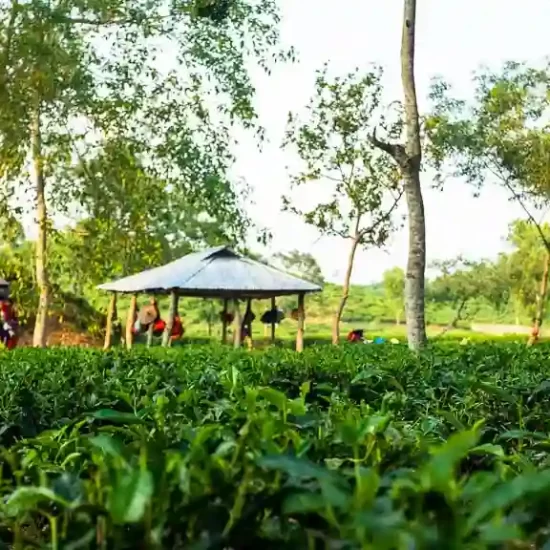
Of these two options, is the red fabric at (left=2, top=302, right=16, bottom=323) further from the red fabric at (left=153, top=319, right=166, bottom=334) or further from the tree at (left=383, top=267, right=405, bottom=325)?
the tree at (left=383, top=267, right=405, bottom=325)

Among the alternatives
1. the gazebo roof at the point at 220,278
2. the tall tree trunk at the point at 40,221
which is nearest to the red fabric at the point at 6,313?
the tall tree trunk at the point at 40,221

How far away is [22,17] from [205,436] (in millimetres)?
16625

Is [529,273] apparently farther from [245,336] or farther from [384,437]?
[384,437]

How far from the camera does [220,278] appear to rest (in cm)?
1722

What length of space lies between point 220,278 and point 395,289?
20.2 metres

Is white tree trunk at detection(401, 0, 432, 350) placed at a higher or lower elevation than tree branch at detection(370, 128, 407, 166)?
lower

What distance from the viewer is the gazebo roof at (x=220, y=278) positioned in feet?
56.1

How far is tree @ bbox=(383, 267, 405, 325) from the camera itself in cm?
3622

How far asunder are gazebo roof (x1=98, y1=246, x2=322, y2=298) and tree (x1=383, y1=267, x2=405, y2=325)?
60.8 ft

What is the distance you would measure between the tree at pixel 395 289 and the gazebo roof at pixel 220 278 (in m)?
18.5

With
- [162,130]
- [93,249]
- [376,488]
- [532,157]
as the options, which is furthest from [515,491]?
[93,249]

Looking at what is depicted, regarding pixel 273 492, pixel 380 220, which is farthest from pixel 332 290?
pixel 273 492

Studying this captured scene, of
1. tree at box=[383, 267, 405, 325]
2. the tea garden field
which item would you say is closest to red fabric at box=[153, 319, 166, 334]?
tree at box=[383, 267, 405, 325]

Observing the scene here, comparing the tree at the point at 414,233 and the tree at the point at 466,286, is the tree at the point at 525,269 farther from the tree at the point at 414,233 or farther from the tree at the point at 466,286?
the tree at the point at 414,233
